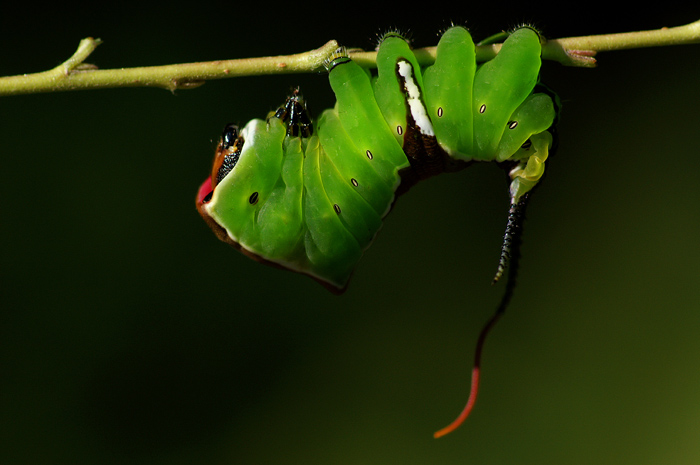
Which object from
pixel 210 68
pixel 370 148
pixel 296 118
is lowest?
pixel 370 148

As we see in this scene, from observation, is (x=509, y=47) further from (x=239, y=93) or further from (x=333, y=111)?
(x=239, y=93)

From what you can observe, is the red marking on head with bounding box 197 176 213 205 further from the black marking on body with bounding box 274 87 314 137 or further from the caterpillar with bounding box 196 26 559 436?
the black marking on body with bounding box 274 87 314 137

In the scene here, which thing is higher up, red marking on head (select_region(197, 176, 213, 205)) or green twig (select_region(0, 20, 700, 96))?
green twig (select_region(0, 20, 700, 96))

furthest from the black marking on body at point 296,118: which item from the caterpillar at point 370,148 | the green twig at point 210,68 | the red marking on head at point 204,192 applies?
the red marking on head at point 204,192

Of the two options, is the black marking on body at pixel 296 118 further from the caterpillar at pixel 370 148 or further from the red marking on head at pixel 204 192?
the red marking on head at pixel 204 192

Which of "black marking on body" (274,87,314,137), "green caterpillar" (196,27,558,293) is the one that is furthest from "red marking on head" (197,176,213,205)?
"black marking on body" (274,87,314,137)

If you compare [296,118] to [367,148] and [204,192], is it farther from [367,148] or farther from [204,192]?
[204,192]

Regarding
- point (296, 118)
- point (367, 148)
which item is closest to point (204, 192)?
point (296, 118)

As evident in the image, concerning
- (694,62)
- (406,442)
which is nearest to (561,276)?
(406,442)
